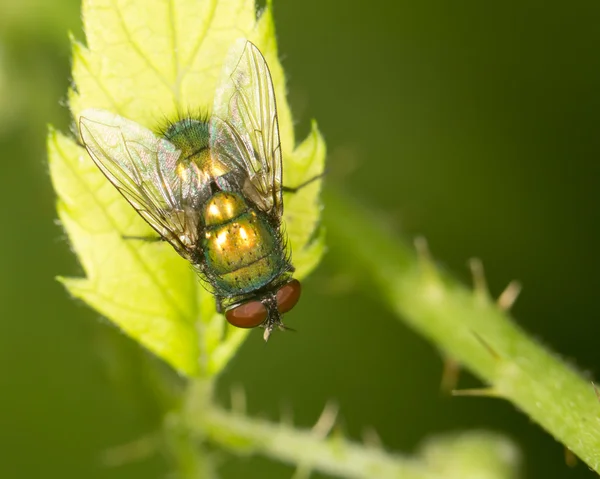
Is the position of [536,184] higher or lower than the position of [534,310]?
higher

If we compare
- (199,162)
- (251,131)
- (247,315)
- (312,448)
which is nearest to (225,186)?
(199,162)

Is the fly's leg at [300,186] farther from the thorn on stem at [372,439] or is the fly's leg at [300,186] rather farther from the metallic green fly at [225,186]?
the thorn on stem at [372,439]

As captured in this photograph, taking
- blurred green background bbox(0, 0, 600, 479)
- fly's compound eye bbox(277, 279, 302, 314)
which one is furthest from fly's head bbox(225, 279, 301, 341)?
blurred green background bbox(0, 0, 600, 479)

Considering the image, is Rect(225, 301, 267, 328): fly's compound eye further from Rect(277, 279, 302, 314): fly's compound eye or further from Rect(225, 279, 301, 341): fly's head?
Rect(277, 279, 302, 314): fly's compound eye

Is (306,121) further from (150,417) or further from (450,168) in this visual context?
(150,417)

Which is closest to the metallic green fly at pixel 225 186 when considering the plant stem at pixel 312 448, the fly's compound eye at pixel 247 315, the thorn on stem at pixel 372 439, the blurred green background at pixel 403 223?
the fly's compound eye at pixel 247 315

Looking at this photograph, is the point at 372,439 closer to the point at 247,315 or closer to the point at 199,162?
the point at 247,315

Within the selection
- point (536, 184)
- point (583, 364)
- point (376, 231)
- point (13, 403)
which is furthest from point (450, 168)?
point (13, 403)
